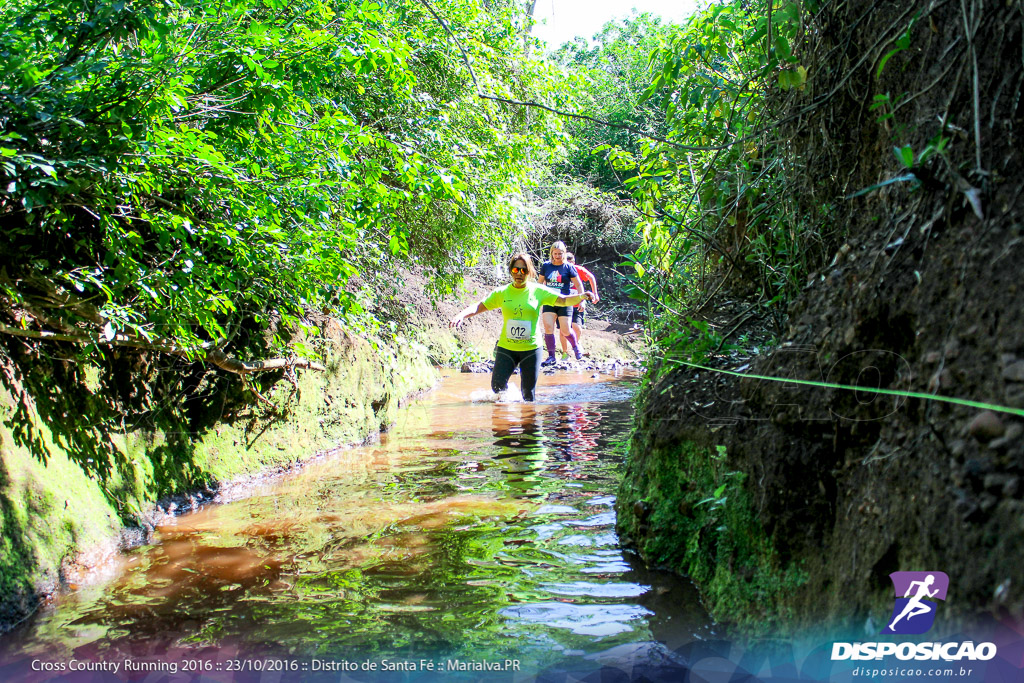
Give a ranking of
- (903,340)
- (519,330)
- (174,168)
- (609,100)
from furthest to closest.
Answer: (609,100) < (519,330) < (174,168) < (903,340)

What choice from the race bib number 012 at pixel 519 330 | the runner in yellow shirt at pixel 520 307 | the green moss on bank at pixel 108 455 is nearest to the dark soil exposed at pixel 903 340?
the green moss on bank at pixel 108 455

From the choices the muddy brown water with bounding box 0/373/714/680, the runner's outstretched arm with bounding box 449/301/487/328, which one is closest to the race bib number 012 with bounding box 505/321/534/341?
the runner's outstretched arm with bounding box 449/301/487/328

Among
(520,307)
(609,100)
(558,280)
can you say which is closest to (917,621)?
(520,307)

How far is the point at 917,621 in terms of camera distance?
192cm

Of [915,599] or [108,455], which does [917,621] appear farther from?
[108,455]

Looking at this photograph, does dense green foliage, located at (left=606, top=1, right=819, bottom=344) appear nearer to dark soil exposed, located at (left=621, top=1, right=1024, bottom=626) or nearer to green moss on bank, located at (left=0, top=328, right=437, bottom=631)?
dark soil exposed, located at (left=621, top=1, right=1024, bottom=626)

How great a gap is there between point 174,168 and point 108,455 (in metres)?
1.96

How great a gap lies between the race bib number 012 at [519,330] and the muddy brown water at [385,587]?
2249 mm

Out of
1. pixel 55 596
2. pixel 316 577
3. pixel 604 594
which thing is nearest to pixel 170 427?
pixel 55 596

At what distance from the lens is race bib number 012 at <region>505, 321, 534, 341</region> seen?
8133mm

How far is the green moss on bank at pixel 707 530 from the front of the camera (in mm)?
2748

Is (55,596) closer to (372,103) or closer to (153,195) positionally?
(153,195)

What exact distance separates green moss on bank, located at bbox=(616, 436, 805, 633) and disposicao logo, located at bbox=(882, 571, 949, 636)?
1.79 ft

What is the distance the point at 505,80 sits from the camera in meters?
11.1
